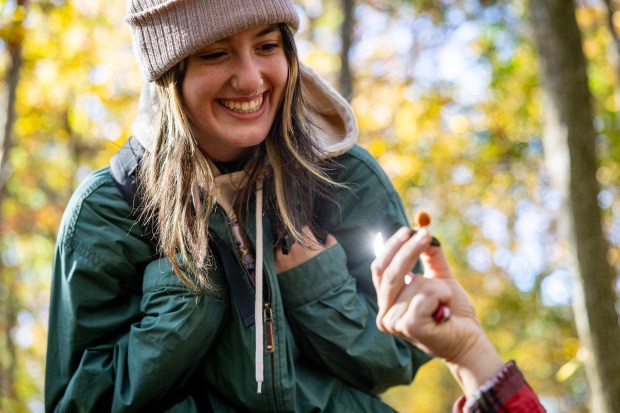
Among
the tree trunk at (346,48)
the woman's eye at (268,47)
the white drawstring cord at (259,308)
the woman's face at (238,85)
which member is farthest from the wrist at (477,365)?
the tree trunk at (346,48)

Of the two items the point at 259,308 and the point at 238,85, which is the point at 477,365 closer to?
the point at 259,308

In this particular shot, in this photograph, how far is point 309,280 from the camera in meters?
2.27

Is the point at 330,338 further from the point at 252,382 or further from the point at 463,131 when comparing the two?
the point at 463,131

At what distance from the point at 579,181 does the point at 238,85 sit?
2666mm

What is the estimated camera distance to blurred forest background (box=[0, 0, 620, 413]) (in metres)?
4.27

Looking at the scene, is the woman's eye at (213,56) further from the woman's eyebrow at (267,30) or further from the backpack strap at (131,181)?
the backpack strap at (131,181)

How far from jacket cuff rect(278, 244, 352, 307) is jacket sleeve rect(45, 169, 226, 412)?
192 mm

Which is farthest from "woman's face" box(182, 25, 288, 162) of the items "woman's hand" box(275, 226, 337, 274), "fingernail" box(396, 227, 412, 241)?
"fingernail" box(396, 227, 412, 241)

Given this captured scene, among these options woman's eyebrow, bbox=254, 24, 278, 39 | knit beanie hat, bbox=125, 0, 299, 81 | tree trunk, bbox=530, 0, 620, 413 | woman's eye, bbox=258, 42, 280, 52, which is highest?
knit beanie hat, bbox=125, 0, 299, 81

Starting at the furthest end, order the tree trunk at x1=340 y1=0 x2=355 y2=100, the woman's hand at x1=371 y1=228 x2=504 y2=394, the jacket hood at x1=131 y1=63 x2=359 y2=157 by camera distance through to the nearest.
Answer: the tree trunk at x1=340 y1=0 x2=355 y2=100 < the jacket hood at x1=131 y1=63 x2=359 y2=157 < the woman's hand at x1=371 y1=228 x2=504 y2=394

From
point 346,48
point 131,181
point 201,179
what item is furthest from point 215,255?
point 346,48

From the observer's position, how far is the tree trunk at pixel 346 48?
5.63 meters

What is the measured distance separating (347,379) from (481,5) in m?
6.36

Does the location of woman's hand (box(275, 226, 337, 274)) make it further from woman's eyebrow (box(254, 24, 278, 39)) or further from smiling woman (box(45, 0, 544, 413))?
woman's eyebrow (box(254, 24, 278, 39))
